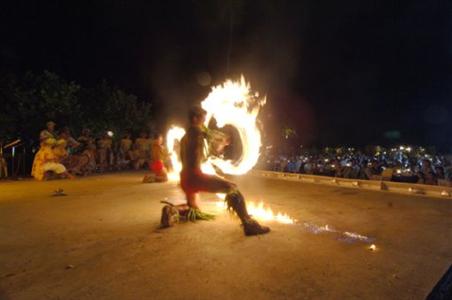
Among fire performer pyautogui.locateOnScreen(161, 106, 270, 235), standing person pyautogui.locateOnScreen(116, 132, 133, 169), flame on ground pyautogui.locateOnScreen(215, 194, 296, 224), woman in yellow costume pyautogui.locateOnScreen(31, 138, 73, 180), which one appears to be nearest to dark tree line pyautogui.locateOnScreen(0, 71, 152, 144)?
standing person pyautogui.locateOnScreen(116, 132, 133, 169)

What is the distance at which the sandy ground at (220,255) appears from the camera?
3.50 metres

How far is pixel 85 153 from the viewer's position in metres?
16.8

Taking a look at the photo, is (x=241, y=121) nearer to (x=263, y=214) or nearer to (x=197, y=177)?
(x=197, y=177)

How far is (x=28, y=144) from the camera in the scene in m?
16.8

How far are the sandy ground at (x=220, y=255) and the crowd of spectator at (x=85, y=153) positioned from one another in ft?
22.3

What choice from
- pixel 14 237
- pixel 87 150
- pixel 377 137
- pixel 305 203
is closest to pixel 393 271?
pixel 305 203

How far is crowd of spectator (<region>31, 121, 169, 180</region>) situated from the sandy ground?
6.80 m

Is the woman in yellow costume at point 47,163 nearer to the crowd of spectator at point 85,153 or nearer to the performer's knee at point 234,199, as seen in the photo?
the crowd of spectator at point 85,153

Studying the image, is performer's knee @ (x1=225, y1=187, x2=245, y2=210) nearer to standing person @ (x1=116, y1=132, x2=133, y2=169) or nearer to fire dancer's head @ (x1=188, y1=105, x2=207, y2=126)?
fire dancer's head @ (x1=188, y1=105, x2=207, y2=126)

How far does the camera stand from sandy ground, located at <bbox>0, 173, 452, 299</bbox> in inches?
138

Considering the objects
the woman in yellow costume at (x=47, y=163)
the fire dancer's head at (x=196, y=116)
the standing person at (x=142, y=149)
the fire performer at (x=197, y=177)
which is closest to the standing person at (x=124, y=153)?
the standing person at (x=142, y=149)

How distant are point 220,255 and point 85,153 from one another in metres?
14.3

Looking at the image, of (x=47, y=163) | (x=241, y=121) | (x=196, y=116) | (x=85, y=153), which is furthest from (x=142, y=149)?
(x=196, y=116)

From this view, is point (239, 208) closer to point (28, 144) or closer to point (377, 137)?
point (28, 144)
